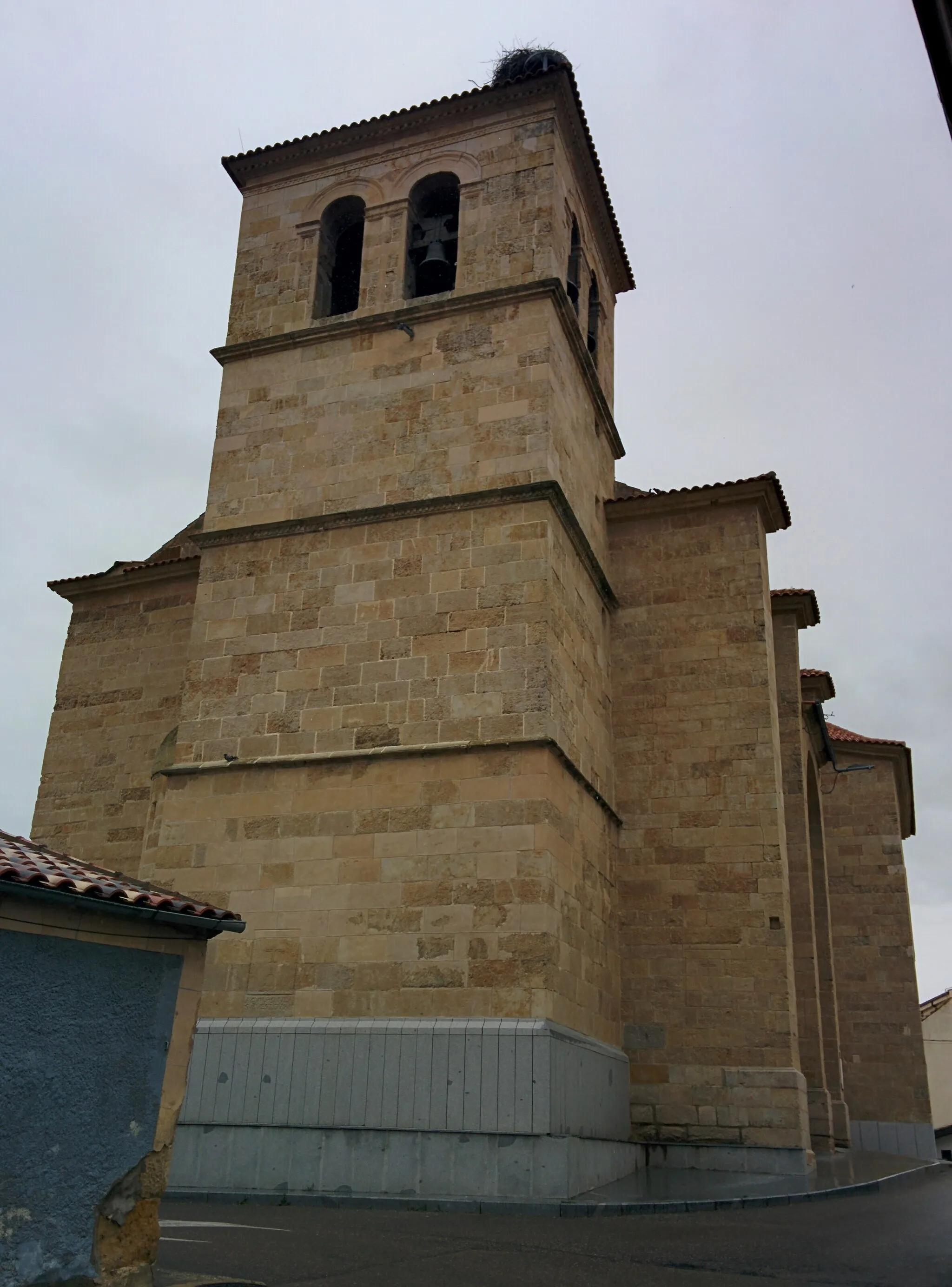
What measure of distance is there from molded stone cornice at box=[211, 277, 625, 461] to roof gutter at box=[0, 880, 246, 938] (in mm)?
8223

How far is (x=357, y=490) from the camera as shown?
11.5 meters

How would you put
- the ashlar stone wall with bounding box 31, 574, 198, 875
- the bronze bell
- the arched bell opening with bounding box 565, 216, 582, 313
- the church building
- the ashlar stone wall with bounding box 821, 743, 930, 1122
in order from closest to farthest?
the church building, the bronze bell, the arched bell opening with bounding box 565, 216, 582, 313, the ashlar stone wall with bounding box 31, 574, 198, 875, the ashlar stone wall with bounding box 821, 743, 930, 1122

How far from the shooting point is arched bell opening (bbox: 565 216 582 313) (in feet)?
42.3

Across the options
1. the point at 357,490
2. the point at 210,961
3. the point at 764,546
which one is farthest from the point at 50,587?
the point at 764,546

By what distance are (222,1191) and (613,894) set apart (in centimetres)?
481

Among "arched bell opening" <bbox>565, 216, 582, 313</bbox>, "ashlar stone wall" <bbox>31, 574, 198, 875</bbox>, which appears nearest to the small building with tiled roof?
"ashlar stone wall" <bbox>31, 574, 198, 875</bbox>

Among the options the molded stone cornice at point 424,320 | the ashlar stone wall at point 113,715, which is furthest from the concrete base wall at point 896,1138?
the molded stone cornice at point 424,320

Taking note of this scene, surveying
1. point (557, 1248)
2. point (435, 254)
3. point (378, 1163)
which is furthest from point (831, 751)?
point (557, 1248)

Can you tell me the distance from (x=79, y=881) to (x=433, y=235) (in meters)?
9.81

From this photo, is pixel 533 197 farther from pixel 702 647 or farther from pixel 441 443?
pixel 702 647

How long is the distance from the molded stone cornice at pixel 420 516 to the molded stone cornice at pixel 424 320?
2135 millimetres

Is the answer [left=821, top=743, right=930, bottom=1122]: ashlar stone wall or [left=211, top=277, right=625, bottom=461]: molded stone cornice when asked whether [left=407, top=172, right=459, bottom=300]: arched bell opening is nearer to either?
[left=211, top=277, right=625, bottom=461]: molded stone cornice

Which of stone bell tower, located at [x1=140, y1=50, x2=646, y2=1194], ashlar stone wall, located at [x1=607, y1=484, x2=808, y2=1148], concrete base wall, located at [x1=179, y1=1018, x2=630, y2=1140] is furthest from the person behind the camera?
ashlar stone wall, located at [x1=607, y1=484, x2=808, y2=1148]

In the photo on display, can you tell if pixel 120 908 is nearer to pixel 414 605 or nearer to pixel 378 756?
pixel 378 756
